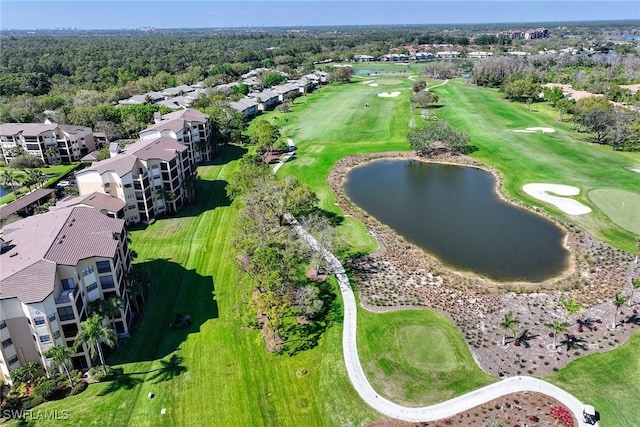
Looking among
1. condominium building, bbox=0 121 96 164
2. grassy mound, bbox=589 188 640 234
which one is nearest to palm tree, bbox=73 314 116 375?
grassy mound, bbox=589 188 640 234

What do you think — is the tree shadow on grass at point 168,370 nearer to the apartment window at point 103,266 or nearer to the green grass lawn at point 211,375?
the green grass lawn at point 211,375

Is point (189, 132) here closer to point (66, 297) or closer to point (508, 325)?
point (66, 297)

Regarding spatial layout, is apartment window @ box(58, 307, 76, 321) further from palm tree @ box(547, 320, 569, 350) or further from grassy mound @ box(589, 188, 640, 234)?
grassy mound @ box(589, 188, 640, 234)

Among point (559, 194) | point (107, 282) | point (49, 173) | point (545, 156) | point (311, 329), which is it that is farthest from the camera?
point (545, 156)

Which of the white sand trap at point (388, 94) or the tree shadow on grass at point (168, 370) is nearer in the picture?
the tree shadow on grass at point (168, 370)

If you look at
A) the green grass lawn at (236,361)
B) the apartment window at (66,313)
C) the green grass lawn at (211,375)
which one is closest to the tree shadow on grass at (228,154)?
the green grass lawn at (236,361)

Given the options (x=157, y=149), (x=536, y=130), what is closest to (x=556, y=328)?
(x=157, y=149)

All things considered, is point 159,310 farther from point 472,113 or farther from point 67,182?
point 472,113
